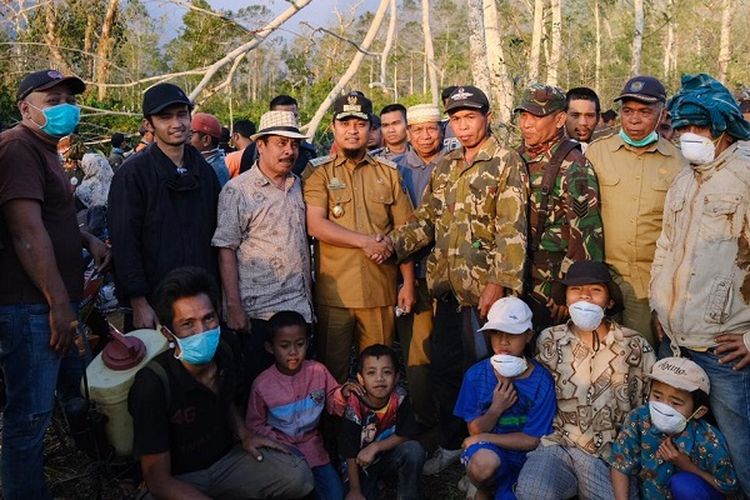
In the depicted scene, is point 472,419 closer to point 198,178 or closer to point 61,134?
point 198,178

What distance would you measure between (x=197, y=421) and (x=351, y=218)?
4.90ft

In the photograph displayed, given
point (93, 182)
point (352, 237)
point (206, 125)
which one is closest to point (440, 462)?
point (352, 237)

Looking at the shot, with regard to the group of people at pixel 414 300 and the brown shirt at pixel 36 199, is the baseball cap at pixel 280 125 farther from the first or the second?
the brown shirt at pixel 36 199

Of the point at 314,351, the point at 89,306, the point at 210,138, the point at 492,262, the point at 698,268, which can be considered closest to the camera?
the point at 698,268

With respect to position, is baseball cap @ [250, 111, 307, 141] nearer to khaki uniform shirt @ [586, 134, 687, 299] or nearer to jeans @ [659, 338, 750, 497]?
khaki uniform shirt @ [586, 134, 687, 299]

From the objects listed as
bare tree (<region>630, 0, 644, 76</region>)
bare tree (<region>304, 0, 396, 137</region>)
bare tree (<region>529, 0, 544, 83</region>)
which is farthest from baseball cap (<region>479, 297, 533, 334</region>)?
bare tree (<region>630, 0, 644, 76</region>)

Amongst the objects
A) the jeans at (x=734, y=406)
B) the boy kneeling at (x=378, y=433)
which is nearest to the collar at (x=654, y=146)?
the jeans at (x=734, y=406)

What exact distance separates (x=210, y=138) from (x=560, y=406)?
3985mm

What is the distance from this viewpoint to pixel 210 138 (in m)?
6.18

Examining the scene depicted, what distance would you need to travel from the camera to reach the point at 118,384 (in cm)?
342

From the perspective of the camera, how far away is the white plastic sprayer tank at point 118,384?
3414 mm

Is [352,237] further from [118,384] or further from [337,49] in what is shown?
[337,49]

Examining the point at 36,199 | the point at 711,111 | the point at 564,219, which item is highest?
the point at 711,111

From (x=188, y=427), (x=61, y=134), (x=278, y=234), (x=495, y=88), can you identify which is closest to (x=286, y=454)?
(x=188, y=427)
